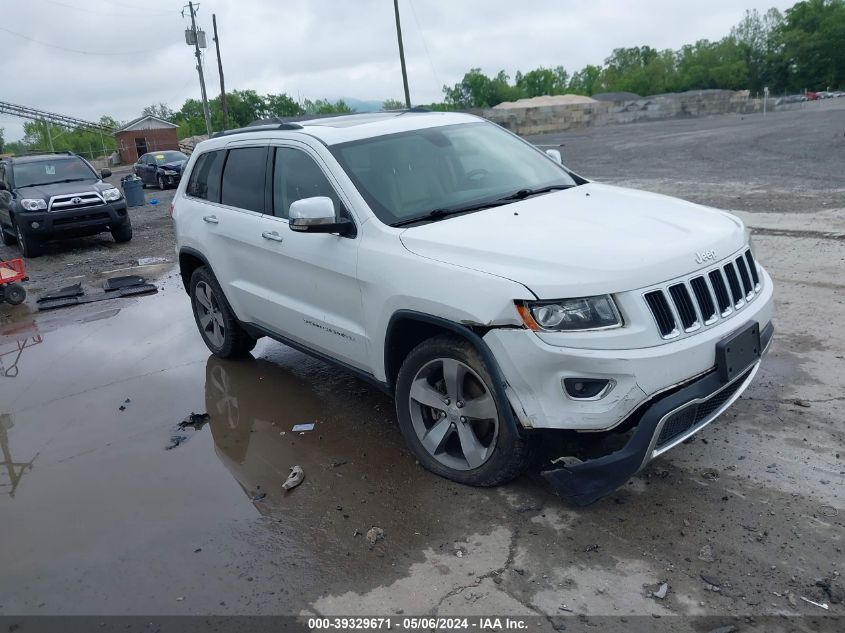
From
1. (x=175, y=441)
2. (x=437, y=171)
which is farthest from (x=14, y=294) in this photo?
(x=437, y=171)

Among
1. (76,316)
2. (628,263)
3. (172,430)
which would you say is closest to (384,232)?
(628,263)

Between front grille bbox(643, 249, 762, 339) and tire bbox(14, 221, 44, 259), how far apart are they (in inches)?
497

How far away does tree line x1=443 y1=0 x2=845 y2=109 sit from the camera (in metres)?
85.1

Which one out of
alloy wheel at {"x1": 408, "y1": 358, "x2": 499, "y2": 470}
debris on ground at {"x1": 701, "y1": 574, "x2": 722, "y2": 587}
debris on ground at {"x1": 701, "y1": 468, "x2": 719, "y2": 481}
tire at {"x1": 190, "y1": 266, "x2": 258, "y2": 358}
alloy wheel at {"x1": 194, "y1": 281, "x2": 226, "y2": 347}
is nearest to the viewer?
debris on ground at {"x1": 701, "y1": 574, "x2": 722, "y2": 587}

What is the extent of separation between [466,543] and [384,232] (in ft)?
5.63

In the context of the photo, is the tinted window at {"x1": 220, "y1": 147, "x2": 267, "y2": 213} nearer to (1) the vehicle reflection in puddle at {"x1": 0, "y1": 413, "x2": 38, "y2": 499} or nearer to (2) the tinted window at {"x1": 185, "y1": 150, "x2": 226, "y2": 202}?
(2) the tinted window at {"x1": 185, "y1": 150, "x2": 226, "y2": 202}

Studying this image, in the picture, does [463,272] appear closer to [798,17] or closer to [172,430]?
[172,430]

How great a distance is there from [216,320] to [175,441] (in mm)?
1535

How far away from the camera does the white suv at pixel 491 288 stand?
327 cm

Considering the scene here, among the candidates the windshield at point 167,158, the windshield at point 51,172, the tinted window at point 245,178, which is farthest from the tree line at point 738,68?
the tinted window at point 245,178

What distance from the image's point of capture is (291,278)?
486cm

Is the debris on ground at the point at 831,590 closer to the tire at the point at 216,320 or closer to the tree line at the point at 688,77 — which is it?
the tire at the point at 216,320

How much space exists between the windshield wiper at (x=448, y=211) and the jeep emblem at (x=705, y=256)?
123cm

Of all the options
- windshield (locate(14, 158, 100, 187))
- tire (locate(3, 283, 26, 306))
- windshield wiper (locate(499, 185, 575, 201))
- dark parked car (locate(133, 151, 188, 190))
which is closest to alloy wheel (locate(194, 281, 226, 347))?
windshield wiper (locate(499, 185, 575, 201))
